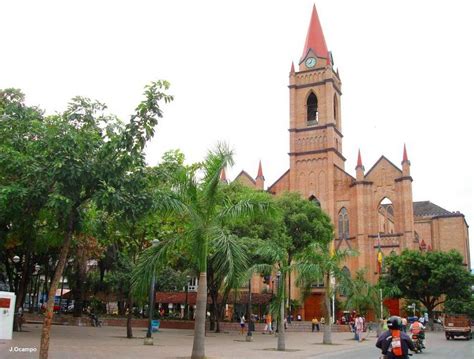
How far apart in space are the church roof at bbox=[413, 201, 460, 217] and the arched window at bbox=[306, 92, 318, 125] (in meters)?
29.8

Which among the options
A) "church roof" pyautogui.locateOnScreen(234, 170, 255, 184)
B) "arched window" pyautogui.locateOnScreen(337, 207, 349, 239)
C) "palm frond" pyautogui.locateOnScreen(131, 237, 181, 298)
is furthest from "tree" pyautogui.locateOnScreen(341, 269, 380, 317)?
"church roof" pyautogui.locateOnScreen(234, 170, 255, 184)

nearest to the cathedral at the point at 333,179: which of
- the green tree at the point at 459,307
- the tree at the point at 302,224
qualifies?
the green tree at the point at 459,307

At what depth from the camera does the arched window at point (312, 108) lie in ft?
205

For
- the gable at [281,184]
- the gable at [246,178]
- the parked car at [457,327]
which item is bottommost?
the parked car at [457,327]

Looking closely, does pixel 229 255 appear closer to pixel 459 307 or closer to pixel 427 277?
pixel 459 307

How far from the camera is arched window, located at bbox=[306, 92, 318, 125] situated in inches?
2458

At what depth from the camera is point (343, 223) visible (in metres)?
58.7

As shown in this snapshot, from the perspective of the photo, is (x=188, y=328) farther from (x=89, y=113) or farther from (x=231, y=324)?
(x=89, y=113)

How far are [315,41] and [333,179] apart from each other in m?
17.8

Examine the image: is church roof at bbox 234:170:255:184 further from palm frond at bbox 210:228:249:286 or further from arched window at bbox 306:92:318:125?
palm frond at bbox 210:228:249:286

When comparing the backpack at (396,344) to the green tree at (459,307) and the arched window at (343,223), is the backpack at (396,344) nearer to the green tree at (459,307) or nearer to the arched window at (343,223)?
the green tree at (459,307)

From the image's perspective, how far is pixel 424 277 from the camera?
49.2 meters

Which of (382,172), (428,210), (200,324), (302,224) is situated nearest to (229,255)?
(200,324)

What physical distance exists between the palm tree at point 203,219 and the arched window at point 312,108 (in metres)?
46.2
